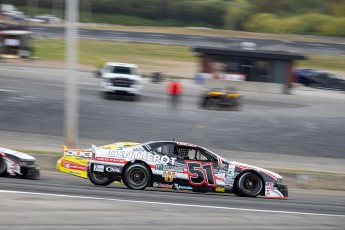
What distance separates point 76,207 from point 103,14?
269 ft

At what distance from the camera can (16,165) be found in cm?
1628

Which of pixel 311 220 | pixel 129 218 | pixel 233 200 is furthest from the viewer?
pixel 233 200

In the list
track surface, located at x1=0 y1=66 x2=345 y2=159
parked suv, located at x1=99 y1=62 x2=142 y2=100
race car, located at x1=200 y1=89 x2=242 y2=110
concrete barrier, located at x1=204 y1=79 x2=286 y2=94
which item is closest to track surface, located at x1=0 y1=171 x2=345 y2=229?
track surface, located at x1=0 y1=66 x2=345 y2=159

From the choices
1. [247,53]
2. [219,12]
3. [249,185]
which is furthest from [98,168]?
[219,12]

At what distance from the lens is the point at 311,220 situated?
1316cm

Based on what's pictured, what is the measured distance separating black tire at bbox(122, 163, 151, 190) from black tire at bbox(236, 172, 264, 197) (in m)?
2.15

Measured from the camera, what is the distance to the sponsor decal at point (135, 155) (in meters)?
15.6

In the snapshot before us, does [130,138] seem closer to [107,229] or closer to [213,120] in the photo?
[213,120]

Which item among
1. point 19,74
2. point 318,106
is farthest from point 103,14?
point 318,106

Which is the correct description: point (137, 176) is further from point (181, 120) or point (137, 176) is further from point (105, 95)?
point (105, 95)

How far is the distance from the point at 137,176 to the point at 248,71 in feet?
95.3

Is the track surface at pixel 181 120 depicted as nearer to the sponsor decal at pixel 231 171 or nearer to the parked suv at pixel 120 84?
the parked suv at pixel 120 84

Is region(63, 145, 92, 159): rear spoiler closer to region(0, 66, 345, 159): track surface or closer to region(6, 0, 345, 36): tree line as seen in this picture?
region(0, 66, 345, 159): track surface

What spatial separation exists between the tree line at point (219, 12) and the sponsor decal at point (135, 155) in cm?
7046
